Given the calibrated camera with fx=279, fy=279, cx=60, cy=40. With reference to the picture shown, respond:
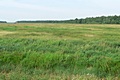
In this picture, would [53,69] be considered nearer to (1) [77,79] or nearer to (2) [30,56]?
(2) [30,56]

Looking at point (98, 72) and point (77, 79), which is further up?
point (77, 79)

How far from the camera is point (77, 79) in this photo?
7320 millimetres

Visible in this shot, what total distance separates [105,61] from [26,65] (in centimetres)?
328

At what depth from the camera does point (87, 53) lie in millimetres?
14219

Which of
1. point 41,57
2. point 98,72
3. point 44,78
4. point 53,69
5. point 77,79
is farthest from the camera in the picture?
point 41,57

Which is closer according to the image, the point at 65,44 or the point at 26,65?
the point at 26,65

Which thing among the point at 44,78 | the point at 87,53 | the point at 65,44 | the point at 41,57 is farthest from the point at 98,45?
the point at 44,78

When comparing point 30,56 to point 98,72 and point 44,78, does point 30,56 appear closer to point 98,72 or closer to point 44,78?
point 98,72

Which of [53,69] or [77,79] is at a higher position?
[77,79]

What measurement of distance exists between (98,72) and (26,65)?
3.06 metres

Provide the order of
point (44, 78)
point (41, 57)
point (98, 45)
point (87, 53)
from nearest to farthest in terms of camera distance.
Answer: point (44, 78) < point (41, 57) < point (87, 53) < point (98, 45)

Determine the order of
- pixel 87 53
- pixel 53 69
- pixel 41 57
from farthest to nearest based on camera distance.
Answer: pixel 87 53
pixel 41 57
pixel 53 69

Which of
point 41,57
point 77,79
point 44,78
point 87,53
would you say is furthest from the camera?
point 87,53

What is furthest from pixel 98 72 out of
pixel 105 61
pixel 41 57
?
pixel 41 57
